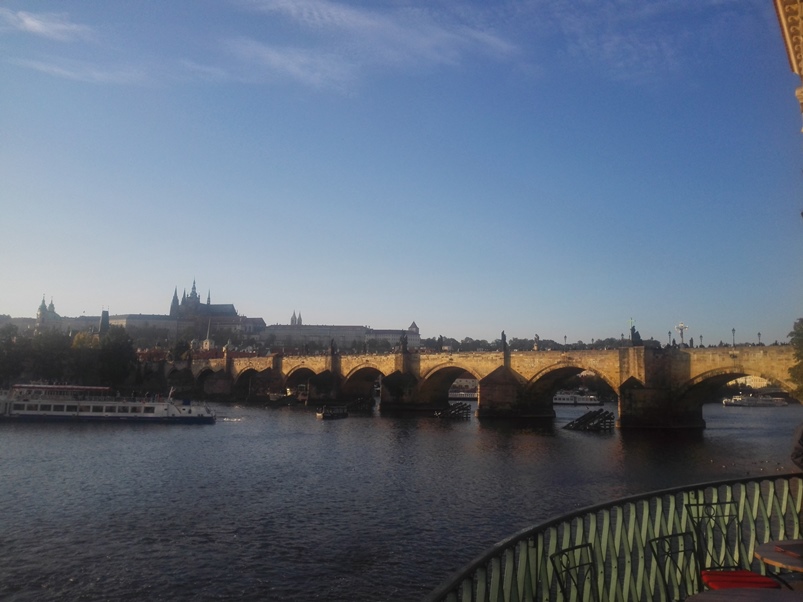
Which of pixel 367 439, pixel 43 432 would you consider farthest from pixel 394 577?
pixel 43 432

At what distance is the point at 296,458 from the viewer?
33.5 meters

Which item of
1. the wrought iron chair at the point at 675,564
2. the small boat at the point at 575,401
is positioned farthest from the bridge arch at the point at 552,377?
the wrought iron chair at the point at 675,564

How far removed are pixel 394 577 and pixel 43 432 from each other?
38594mm

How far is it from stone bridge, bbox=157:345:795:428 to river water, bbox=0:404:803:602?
2.77 m

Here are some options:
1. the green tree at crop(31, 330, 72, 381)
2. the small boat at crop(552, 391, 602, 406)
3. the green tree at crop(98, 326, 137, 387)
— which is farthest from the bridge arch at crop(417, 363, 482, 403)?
the green tree at crop(31, 330, 72, 381)

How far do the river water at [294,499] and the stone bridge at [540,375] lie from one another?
277cm

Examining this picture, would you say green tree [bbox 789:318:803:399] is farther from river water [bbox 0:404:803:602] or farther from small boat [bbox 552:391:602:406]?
small boat [bbox 552:391:602:406]

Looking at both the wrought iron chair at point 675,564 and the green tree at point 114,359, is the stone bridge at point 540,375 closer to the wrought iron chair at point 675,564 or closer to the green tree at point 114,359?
the green tree at point 114,359

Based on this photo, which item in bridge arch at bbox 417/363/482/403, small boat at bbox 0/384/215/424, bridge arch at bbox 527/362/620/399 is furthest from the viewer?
bridge arch at bbox 417/363/482/403

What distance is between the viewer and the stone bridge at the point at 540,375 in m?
42.3

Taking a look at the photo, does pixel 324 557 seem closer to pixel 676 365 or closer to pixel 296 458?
pixel 296 458

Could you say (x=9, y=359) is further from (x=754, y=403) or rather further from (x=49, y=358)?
(x=754, y=403)

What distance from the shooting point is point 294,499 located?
75.1 feet

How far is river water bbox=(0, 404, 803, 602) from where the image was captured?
14.7m
